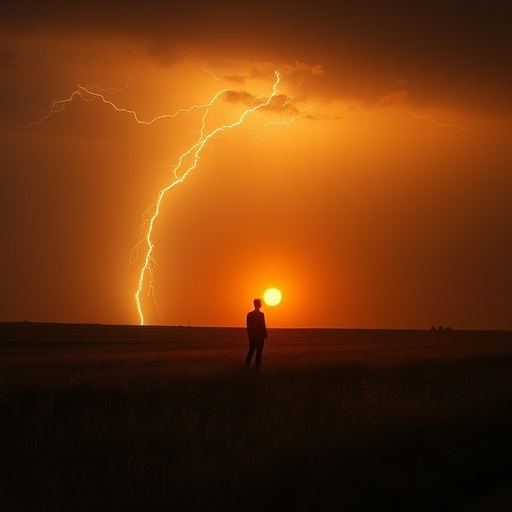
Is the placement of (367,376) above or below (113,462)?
above

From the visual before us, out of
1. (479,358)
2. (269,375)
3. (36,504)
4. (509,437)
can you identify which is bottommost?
(36,504)

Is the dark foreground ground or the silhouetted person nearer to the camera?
the dark foreground ground

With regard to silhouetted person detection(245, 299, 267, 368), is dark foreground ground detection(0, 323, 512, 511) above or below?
below

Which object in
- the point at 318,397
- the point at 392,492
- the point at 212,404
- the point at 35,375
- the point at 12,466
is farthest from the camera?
the point at 35,375

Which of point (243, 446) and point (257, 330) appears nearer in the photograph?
point (243, 446)

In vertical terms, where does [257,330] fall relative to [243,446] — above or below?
above

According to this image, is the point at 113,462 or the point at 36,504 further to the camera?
the point at 113,462

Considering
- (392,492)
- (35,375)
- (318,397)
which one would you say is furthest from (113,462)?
(35,375)

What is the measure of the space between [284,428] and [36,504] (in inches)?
148

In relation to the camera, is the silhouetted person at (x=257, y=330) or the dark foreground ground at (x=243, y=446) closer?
the dark foreground ground at (x=243, y=446)

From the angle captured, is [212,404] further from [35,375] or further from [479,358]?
[479,358]

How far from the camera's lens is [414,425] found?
10.4 meters

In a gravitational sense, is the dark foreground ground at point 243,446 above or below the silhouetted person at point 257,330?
below

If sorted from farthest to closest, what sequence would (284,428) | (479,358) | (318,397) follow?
(479,358)
(318,397)
(284,428)
